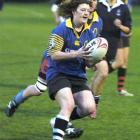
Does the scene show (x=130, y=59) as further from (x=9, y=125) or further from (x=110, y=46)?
(x=9, y=125)

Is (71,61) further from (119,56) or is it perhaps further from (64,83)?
(119,56)

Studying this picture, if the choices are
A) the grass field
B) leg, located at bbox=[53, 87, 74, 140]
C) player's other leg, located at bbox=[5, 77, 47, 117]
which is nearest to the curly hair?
leg, located at bbox=[53, 87, 74, 140]

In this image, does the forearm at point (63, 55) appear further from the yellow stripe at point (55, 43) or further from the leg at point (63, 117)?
the leg at point (63, 117)

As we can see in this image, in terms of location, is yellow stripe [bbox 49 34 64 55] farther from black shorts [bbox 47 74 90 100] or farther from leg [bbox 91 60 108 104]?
leg [bbox 91 60 108 104]

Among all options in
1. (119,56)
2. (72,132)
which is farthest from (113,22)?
(72,132)

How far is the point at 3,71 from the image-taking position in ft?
52.4

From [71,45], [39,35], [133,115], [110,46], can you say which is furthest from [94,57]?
[39,35]

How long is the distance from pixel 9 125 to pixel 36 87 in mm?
668

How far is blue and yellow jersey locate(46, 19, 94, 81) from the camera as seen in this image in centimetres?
789

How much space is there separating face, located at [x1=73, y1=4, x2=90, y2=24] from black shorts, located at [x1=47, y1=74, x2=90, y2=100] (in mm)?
678

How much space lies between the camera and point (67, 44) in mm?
7973

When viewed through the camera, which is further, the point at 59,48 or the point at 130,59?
the point at 130,59

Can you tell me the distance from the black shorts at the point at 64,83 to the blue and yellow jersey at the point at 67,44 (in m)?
0.05

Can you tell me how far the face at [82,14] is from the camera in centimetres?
790
